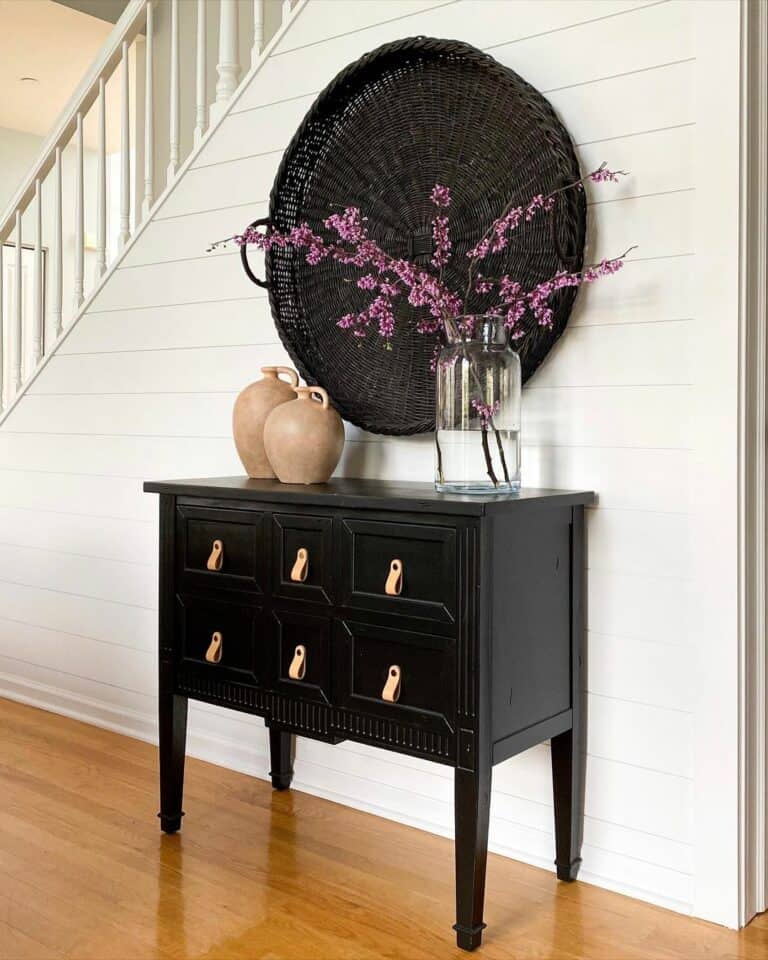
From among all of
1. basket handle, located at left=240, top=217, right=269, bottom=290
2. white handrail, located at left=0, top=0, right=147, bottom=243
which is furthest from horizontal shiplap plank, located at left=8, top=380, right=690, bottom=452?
white handrail, located at left=0, top=0, right=147, bottom=243

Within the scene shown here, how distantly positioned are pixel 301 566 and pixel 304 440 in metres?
Result: 0.31

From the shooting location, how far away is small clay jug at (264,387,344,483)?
2.22 meters

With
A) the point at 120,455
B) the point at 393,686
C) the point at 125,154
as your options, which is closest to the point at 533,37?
the point at 393,686

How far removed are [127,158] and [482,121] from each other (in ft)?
4.74

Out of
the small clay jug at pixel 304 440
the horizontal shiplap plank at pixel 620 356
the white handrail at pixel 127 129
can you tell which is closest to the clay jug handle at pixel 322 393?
the small clay jug at pixel 304 440

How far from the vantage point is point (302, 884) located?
2.06 m

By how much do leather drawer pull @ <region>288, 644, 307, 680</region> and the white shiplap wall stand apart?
49 cm

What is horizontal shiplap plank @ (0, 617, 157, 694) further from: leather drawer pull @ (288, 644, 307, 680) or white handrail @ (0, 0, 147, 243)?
white handrail @ (0, 0, 147, 243)

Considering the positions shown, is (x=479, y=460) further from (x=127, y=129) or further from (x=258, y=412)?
(x=127, y=129)

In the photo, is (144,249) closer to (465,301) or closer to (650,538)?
(465,301)

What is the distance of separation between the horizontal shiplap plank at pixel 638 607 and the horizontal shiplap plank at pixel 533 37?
3.40ft

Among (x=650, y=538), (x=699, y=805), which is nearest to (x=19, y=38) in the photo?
(x=650, y=538)

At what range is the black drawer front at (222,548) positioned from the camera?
2146 mm

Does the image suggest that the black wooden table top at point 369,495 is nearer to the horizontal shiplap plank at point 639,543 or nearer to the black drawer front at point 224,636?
the horizontal shiplap plank at point 639,543
